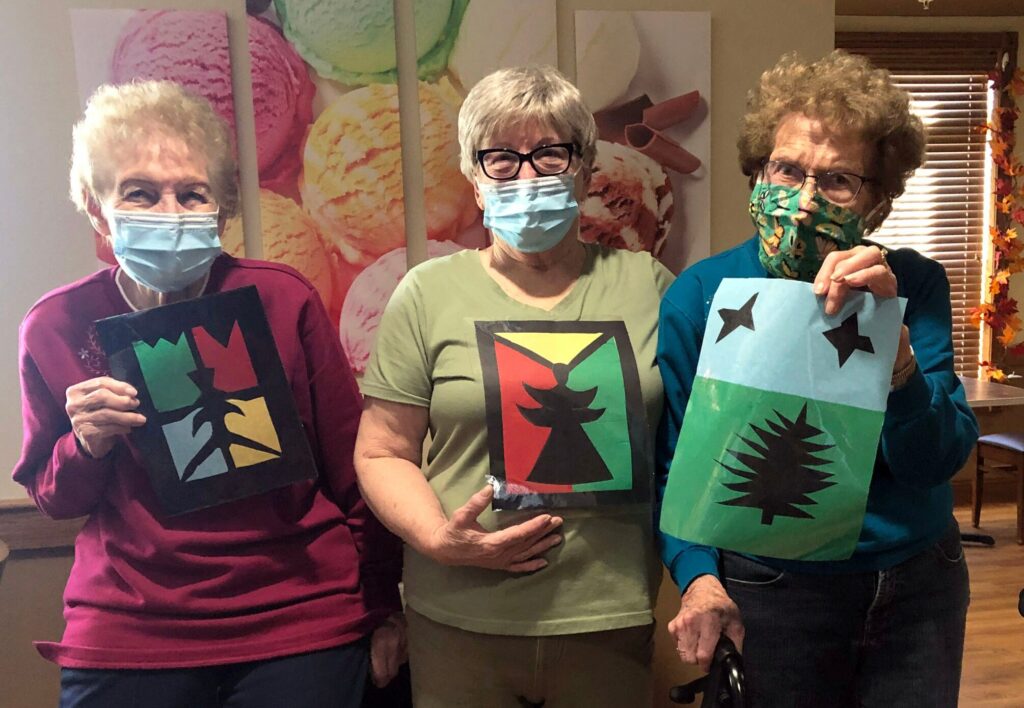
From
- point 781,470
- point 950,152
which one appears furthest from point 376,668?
point 950,152

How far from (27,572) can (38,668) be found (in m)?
0.21

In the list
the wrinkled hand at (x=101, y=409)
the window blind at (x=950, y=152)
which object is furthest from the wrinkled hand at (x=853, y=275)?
the window blind at (x=950, y=152)

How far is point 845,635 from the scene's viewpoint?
3.39 feet

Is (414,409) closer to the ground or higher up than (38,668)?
higher up

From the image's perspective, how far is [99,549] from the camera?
3.70ft

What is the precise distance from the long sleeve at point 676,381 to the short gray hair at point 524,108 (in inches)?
10.3

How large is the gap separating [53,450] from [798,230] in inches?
42.3

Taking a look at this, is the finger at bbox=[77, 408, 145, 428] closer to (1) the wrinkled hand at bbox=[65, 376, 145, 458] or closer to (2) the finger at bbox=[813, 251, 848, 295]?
(1) the wrinkled hand at bbox=[65, 376, 145, 458]

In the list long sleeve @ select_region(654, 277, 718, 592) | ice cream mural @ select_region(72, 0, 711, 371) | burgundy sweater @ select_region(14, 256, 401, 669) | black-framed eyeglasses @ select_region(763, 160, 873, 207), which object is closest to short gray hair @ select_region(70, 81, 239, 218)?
burgundy sweater @ select_region(14, 256, 401, 669)

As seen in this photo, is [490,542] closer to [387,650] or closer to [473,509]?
[473,509]

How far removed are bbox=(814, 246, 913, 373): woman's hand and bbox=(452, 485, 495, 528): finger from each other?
48 cm

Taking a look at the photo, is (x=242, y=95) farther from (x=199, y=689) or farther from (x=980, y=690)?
(x=980, y=690)

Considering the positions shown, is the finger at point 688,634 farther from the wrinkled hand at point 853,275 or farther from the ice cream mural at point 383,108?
the ice cream mural at point 383,108

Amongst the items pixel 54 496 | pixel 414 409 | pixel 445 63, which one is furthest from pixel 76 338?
pixel 445 63
